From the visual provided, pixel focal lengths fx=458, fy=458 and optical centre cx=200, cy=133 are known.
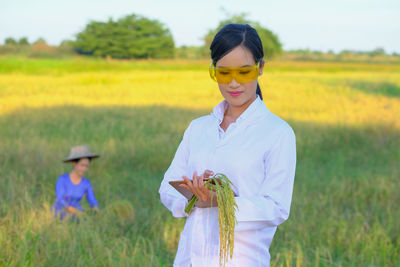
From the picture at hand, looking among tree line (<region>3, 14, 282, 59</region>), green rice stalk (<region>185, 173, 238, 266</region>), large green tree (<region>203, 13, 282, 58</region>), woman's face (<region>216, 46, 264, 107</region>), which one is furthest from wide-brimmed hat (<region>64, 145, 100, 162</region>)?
tree line (<region>3, 14, 282, 59</region>)

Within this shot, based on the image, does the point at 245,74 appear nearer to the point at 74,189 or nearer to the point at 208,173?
the point at 208,173

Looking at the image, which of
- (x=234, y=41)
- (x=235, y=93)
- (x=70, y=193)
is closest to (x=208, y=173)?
(x=235, y=93)

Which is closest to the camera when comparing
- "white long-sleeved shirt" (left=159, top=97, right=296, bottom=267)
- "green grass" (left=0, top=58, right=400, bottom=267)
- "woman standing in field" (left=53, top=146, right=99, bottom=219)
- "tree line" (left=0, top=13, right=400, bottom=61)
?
"white long-sleeved shirt" (left=159, top=97, right=296, bottom=267)

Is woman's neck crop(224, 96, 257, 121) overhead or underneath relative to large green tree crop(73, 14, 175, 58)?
underneath

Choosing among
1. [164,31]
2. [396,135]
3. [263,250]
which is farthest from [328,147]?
[164,31]

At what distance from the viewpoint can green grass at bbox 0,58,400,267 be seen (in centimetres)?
335

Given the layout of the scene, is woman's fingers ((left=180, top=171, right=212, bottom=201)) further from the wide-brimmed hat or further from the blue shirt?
the wide-brimmed hat

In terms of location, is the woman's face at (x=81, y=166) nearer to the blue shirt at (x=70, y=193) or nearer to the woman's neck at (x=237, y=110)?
the blue shirt at (x=70, y=193)

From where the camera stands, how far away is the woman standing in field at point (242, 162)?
1520 millimetres

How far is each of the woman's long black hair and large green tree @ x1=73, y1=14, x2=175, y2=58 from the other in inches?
2030

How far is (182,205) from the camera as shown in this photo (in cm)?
167

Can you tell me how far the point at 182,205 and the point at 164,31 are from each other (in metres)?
57.6

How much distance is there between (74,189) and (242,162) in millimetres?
3075

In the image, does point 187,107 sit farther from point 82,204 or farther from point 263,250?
point 263,250
